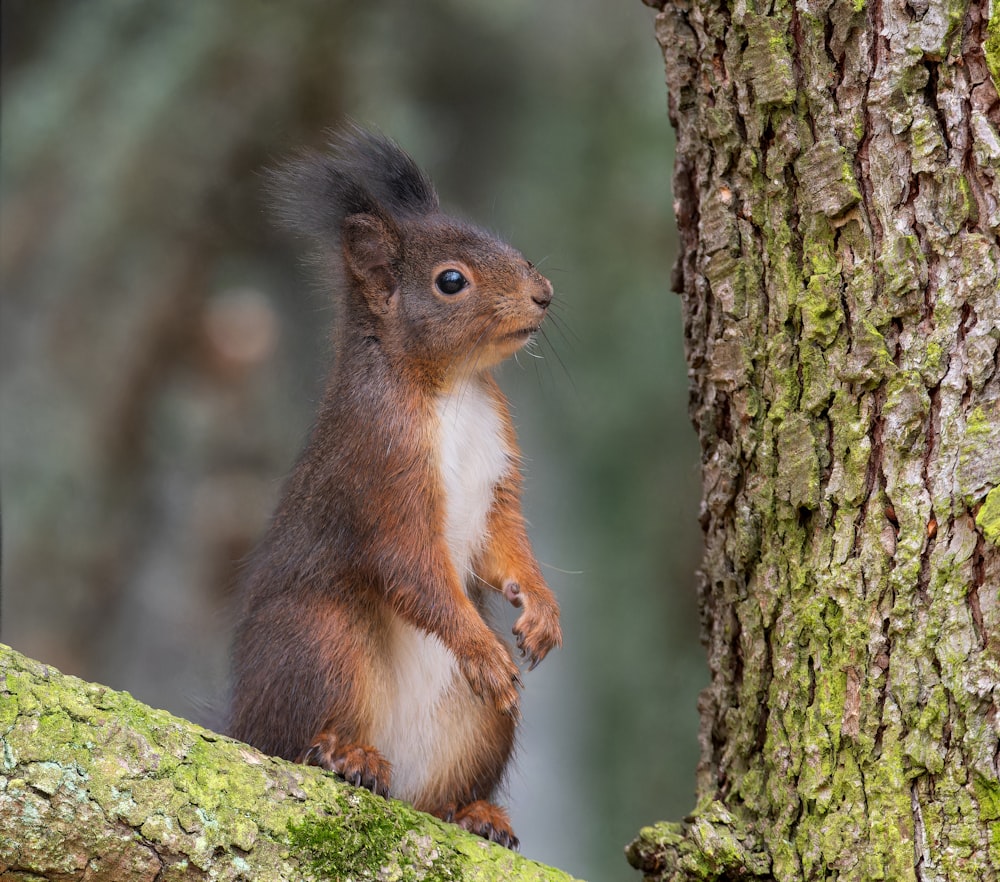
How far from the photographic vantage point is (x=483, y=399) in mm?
2922

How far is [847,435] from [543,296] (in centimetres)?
85

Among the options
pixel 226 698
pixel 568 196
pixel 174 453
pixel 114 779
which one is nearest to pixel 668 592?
pixel 568 196

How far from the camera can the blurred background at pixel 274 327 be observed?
15.6ft

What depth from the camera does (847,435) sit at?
2.30m

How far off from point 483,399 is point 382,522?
449 millimetres

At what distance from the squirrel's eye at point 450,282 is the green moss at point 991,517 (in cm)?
128

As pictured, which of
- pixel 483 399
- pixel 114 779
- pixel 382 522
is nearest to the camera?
pixel 114 779

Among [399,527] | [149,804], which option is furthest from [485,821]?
[149,804]

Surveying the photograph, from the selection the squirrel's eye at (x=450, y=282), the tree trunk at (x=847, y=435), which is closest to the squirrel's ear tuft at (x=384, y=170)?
the squirrel's eye at (x=450, y=282)

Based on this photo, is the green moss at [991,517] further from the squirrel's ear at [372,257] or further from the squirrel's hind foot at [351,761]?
the squirrel's ear at [372,257]

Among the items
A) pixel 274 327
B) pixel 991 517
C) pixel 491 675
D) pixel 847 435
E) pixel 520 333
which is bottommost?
pixel 491 675

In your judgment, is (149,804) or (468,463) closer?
(149,804)

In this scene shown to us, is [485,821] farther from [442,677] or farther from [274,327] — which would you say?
[274,327]

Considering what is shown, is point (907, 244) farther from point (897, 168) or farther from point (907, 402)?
point (907, 402)
